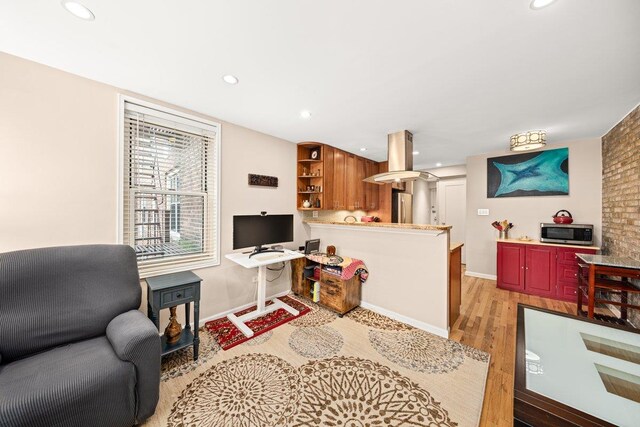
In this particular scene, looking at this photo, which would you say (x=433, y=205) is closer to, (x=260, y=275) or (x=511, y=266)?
(x=511, y=266)

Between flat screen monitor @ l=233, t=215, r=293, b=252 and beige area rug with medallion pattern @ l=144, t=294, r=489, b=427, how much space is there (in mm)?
1115

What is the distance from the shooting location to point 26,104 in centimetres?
176

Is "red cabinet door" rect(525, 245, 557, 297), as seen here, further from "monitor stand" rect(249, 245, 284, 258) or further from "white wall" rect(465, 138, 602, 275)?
"monitor stand" rect(249, 245, 284, 258)

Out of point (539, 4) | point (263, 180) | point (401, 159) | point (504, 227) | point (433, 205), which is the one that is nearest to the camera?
point (539, 4)

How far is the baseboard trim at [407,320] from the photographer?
2476 millimetres

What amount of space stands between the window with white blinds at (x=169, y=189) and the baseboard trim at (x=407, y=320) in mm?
2155

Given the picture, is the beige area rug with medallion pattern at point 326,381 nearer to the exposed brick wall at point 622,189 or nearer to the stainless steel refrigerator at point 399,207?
the exposed brick wall at point 622,189

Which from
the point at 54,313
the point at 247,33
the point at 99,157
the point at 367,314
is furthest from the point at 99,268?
the point at 367,314

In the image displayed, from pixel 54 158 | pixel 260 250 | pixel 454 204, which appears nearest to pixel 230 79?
pixel 54 158

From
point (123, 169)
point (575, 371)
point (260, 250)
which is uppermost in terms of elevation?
point (123, 169)

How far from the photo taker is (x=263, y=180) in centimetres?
326

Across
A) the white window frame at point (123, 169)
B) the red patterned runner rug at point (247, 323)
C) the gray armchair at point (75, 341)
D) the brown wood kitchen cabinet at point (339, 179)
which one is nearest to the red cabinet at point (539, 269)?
the brown wood kitchen cabinet at point (339, 179)

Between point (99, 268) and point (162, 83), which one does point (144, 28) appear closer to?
point (162, 83)

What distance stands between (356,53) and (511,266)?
4.23 metres
